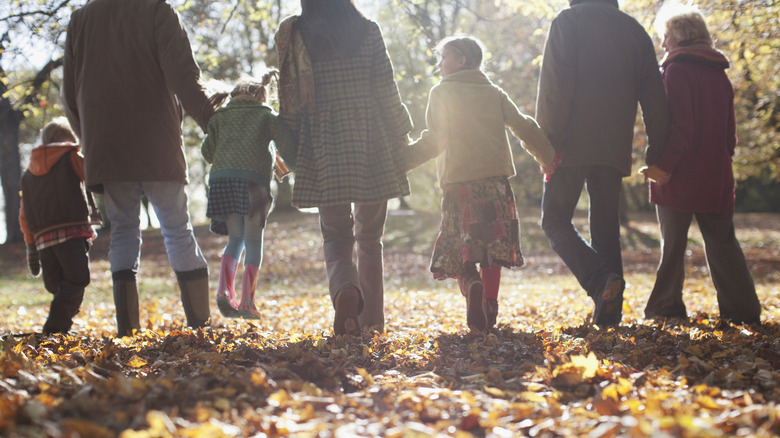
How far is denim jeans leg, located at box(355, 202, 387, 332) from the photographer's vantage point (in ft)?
12.8

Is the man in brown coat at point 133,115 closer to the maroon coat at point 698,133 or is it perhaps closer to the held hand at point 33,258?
the held hand at point 33,258

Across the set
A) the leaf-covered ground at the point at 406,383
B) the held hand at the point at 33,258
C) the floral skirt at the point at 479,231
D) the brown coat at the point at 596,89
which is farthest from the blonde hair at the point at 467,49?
the held hand at the point at 33,258

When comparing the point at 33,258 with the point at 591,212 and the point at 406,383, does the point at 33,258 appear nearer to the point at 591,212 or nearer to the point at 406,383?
the point at 406,383

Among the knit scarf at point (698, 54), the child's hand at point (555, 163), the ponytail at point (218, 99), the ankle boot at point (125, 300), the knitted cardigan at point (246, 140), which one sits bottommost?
the ankle boot at point (125, 300)

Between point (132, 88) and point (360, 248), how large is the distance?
179 cm

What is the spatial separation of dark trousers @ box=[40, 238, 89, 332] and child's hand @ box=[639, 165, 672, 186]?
415 centimetres

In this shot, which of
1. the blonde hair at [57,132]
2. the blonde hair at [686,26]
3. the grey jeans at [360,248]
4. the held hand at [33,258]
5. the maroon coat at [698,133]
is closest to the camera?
the grey jeans at [360,248]

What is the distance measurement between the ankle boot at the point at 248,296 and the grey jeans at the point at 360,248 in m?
0.51

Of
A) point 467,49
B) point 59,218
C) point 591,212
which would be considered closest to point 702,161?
point 591,212

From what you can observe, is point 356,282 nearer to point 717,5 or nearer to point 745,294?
point 745,294

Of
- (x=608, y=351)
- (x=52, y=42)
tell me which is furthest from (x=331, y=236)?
(x=52, y=42)

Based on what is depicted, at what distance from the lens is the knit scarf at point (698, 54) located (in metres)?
4.40

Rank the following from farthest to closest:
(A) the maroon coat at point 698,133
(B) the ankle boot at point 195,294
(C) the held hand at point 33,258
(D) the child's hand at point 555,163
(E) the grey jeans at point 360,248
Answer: (C) the held hand at point 33,258 < (A) the maroon coat at point 698,133 < (D) the child's hand at point 555,163 < (B) the ankle boot at point 195,294 < (E) the grey jeans at point 360,248

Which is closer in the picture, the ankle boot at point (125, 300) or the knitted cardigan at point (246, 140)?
the knitted cardigan at point (246, 140)
